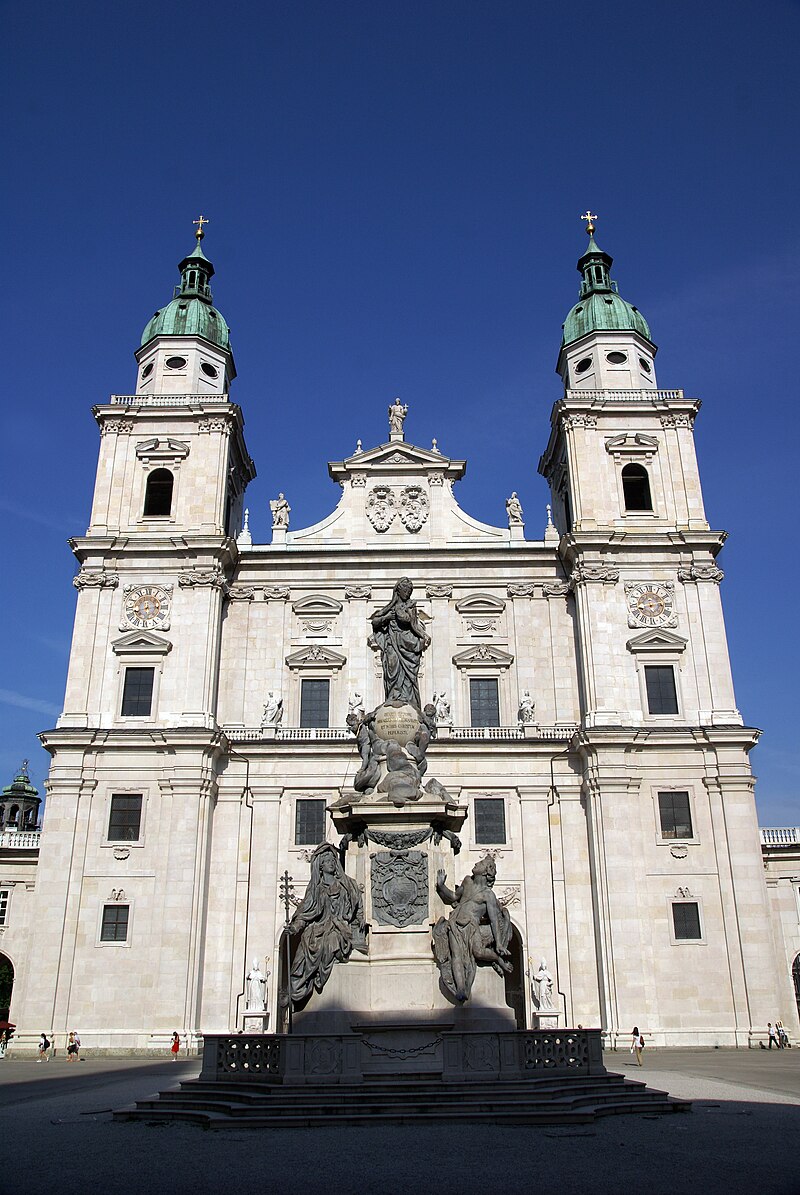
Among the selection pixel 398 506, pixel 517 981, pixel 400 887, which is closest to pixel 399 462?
pixel 398 506

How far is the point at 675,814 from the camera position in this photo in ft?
105

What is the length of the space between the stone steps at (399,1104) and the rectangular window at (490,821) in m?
19.1

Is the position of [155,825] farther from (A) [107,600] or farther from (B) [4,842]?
(B) [4,842]

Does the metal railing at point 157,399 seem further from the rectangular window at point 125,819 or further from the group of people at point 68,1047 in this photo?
the group of people at point 68,1047

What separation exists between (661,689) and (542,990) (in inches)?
404

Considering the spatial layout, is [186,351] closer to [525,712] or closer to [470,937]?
[525,712]

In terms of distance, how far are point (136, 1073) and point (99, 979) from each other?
24.5 feet

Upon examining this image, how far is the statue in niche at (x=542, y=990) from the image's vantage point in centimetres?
2928

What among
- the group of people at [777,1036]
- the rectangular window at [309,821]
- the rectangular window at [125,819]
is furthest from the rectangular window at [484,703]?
the group of people at [777,1036]

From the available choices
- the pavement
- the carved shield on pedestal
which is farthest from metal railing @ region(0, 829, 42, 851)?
the carved shield on pedestal

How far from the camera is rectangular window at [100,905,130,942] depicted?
30312 mm

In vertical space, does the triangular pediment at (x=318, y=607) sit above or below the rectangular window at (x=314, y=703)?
above

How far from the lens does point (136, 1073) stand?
22.8 meters

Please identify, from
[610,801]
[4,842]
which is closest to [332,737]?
Result: [610,801]
